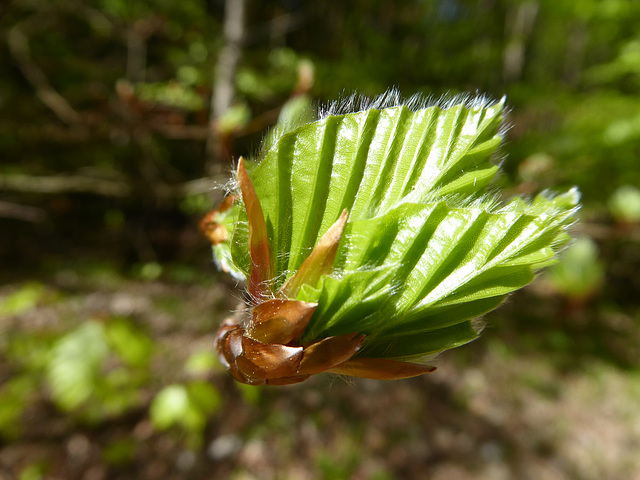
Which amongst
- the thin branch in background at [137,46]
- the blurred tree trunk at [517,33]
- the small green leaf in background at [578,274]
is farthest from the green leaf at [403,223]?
the blurred tree trunk at [517,33]

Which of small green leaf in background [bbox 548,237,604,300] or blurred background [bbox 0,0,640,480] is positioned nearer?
blurred background [bbox 0,0,640,480]

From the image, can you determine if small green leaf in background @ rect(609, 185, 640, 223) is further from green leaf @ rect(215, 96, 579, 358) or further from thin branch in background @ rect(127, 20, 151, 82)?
thin branch in background @ rect(127, 20, 151, 82)

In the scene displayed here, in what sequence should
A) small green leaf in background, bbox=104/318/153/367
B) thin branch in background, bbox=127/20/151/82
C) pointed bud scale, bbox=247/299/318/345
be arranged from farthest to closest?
thin branch in background, bbox=127/20/151/82 → small green leaf in background, bbox=104/318/153/367 → pointed bud scale, bbox=247/299/318/345

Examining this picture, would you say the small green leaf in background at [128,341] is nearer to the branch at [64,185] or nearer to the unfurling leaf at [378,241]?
the branch at [64,185]

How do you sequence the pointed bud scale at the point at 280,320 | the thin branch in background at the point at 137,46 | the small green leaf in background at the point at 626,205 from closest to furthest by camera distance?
1. the pointed bud scale at the point at 280,320
2. the thin branch in background at the point at 137,46
3. the small green leaf in background at the point at 626,205

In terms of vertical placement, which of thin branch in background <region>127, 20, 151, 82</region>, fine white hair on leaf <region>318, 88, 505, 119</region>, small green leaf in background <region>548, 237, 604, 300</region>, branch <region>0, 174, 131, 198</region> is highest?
fine white hair on leaf <region>318, 88, 505, 119</region>

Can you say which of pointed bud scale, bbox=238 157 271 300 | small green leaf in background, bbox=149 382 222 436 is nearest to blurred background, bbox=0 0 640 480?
small green leaf in background, bbox=149 382 222 436

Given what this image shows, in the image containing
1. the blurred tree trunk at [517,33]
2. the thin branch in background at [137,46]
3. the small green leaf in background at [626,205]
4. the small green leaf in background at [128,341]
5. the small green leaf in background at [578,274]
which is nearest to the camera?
the small green leaf in background at [128,341]
